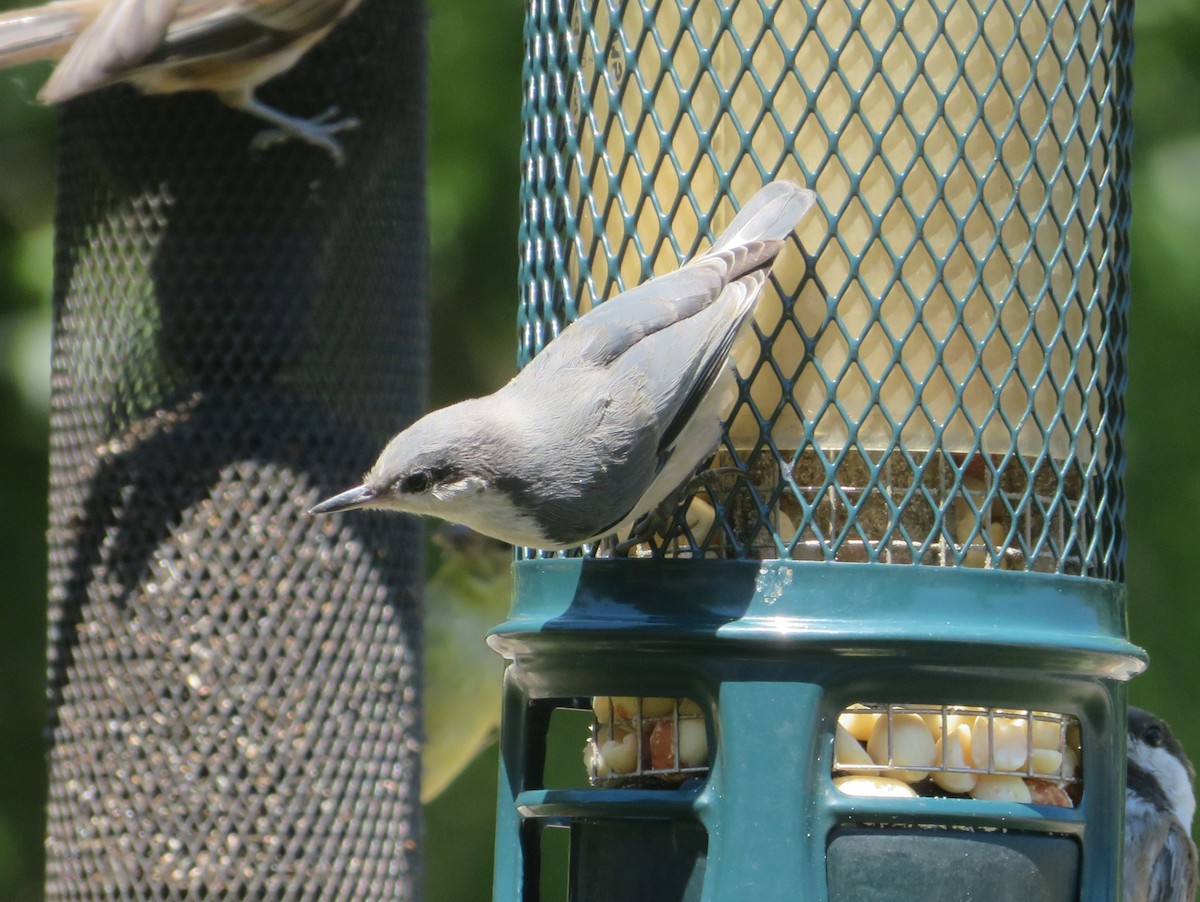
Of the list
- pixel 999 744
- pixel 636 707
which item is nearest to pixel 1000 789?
pixel 999 744

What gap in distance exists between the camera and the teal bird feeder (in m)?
2.85

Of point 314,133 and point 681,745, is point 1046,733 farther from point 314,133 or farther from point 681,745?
point 314,133

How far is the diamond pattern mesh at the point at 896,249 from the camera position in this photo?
117 inches

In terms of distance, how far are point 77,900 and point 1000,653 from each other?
283 cm

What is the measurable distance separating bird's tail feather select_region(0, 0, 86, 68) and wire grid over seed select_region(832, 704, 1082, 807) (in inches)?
127

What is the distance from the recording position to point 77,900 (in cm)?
472

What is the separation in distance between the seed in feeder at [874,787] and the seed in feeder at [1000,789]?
0.38 feet

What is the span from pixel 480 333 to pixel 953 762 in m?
3.60

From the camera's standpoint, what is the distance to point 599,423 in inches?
117

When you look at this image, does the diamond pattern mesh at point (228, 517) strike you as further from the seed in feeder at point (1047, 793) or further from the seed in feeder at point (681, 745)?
the seed in feeder at point (1047, 793)

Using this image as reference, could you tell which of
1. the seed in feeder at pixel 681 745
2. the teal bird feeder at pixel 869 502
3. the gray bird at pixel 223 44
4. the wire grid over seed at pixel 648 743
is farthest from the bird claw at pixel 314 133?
the seed in feeder at pixel 681 745

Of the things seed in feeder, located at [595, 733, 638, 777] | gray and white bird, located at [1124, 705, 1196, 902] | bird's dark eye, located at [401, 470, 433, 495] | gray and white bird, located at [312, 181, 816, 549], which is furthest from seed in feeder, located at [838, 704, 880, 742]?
gray and white bird, located at [1124, 705, 1196, 902]

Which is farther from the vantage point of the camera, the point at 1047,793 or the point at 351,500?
the point at 1047,793

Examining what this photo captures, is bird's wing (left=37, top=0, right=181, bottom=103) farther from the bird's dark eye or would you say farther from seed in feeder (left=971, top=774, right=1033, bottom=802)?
seed in feeder (left=971, top=774, right=1033, bottom=802)
